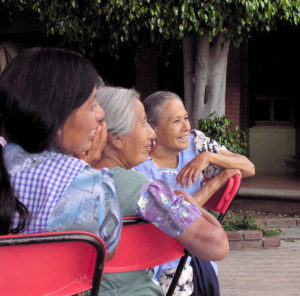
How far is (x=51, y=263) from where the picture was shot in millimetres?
1403

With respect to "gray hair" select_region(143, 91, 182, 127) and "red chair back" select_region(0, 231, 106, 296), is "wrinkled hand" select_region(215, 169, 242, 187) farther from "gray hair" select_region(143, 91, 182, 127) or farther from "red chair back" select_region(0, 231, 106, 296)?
"red chair back" select_region(0, 231, 106, 296)

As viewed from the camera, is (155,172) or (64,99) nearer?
(64,99)

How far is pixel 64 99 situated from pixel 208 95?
232 inches

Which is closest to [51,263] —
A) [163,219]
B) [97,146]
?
[163,219]

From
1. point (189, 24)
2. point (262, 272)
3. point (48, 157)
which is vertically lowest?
point (262, 272)

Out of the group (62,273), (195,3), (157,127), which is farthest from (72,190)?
(195,3)

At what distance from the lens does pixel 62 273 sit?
1434 millimetres

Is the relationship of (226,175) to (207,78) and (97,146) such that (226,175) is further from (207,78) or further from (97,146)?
(207,78)

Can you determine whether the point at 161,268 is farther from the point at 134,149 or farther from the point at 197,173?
the point at 134,149

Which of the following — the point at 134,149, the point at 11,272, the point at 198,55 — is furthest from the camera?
the point at 198,55

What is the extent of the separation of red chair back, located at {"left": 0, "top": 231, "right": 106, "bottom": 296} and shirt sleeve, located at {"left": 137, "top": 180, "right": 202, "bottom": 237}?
0.86 feet

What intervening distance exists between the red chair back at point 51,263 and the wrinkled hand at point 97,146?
54 centimetres

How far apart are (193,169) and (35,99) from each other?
50.3 inches

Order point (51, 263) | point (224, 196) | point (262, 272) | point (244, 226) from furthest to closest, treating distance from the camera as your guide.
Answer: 1. point (244, 226)
2. point (262, 272)
3. point (224, 196)
4. point (51, 263)
